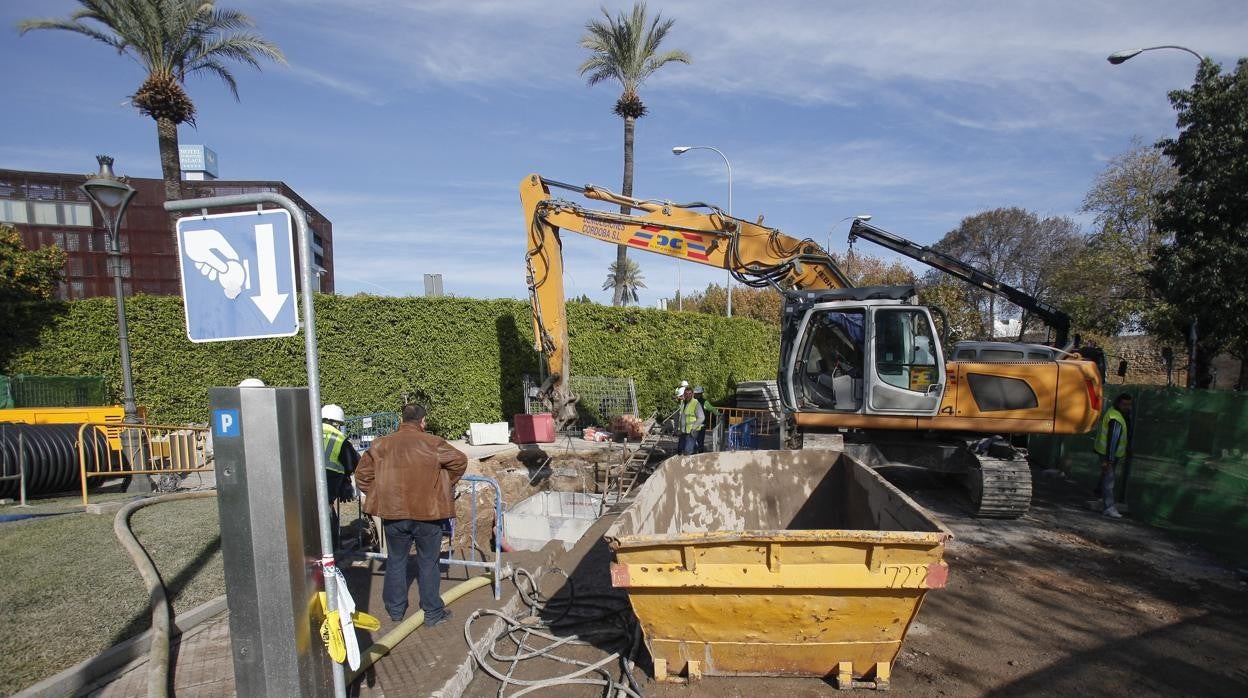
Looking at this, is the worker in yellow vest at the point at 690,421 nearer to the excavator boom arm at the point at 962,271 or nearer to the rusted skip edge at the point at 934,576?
the excavator boom arm at the point at 962,271

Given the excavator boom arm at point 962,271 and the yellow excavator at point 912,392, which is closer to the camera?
the yellow excavator at point 912,392

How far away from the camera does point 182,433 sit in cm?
1152

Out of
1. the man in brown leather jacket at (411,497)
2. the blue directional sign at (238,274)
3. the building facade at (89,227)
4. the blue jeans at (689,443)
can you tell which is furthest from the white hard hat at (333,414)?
the building facade at (89,227)

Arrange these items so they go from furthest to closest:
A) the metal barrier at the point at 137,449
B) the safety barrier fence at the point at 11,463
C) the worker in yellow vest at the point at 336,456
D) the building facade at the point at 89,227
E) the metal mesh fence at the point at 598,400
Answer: the building facade at the point at 89,227 → the metal mesh fence at the point at 598,400 → the metal barrier at the point at 137,449 → the safety barrier fence at the point at 11,463 → the worker in yellow vest at the point at 336,456

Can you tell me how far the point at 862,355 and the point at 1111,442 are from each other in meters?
3.53

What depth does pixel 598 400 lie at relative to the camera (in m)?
15.8

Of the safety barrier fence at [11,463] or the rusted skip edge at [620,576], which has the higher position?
the rusted skip edge at [620,576]

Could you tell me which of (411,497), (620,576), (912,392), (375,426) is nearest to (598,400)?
(375,426)

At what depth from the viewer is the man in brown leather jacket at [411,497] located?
4.80m

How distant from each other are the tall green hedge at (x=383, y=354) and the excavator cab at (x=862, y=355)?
8.76 m

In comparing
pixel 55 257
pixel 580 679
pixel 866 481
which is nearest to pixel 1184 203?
pixel 866 481

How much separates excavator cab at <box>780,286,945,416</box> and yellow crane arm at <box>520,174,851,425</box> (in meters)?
1.37

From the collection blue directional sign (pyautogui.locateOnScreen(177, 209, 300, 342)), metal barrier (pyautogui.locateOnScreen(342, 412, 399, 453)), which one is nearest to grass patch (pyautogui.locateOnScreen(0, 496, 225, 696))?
blue directional sign (pyautogui.locateOnScreen(177, 209, 300, 342))

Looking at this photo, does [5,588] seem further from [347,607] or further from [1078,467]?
[1078,467]
